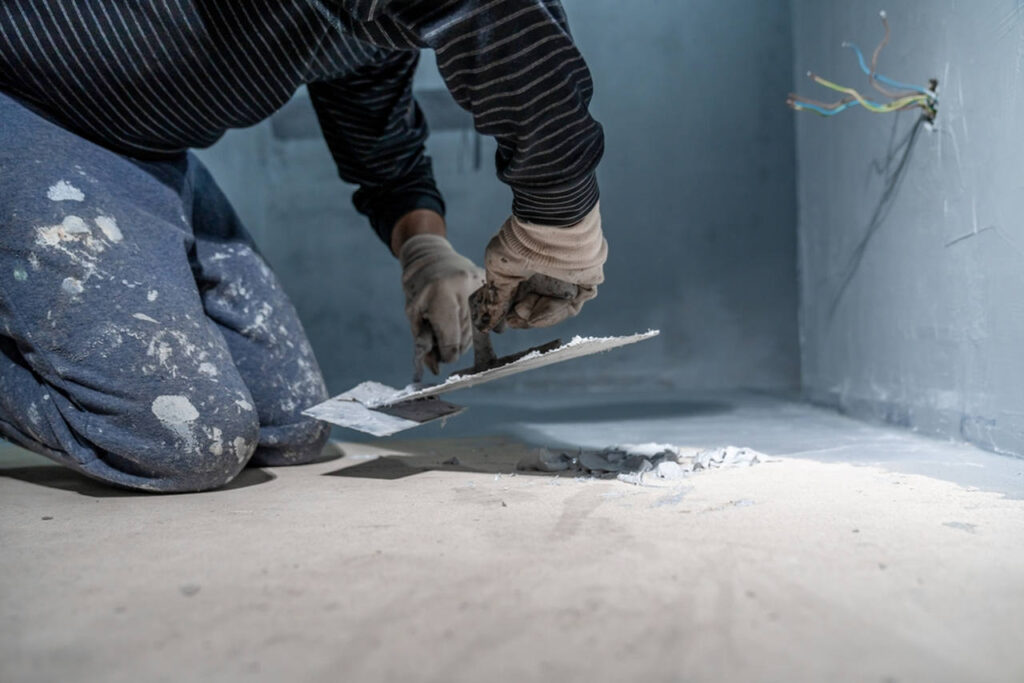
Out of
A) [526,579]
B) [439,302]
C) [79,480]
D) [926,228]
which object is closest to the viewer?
[526,579]

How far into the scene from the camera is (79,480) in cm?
130

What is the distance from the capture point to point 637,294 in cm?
346

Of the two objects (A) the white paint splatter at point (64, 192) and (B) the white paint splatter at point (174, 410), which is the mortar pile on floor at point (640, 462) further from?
(A) the white paint splatter at point (64, 192)

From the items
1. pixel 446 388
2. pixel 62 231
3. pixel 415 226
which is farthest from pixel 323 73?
pixel 446 388

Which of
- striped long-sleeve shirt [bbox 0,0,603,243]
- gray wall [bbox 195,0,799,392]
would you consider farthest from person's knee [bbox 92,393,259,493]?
gray wall [bbox 195,0,799,392]

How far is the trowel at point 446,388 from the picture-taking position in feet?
3.84

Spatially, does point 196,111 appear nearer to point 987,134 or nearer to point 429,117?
point 987,134

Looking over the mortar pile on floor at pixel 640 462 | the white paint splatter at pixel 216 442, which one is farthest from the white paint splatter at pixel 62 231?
the mortar pile on floor at pixel 640 462

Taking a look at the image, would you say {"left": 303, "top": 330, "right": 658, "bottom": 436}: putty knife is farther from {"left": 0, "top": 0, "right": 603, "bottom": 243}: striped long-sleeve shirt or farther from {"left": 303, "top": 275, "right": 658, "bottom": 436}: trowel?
{"left": 0, "top": 0, "right": 603, "bottom": 243}: striped long-sleeve shirt

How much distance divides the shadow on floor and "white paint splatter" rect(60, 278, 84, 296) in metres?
0.31

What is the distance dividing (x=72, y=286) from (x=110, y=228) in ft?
0.39

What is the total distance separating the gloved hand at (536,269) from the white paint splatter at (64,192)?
652 millimetres

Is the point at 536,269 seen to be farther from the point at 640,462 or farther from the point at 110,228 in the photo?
the point at 110,228

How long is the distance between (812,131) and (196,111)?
1.99 meters
